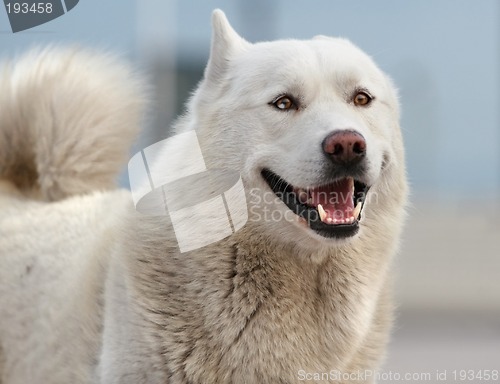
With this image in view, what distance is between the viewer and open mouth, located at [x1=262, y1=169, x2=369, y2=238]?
3406 mm

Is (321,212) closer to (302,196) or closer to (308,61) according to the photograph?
(302,196)

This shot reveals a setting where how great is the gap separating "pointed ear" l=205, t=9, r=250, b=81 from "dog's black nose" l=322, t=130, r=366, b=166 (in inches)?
29.0

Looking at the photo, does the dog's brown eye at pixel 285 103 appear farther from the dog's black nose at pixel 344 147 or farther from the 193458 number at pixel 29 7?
the 193458 number at pixel 29 7

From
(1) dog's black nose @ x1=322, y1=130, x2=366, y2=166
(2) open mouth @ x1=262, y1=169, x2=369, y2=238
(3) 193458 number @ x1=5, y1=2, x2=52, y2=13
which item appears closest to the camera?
(1) dog's black nose @ x1=322, y1=130, x2=366, y2=166

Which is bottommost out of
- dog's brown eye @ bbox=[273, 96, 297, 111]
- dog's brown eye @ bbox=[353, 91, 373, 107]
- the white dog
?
the white dog

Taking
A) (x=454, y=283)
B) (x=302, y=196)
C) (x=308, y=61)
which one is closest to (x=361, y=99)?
(x=308, y=61)

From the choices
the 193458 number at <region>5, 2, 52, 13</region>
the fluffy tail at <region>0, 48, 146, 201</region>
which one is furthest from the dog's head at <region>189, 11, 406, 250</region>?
the 193458 number at <region>5, 2, 52, 13</region>

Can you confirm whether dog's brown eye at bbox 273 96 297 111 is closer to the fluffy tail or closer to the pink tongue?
the pink tongue

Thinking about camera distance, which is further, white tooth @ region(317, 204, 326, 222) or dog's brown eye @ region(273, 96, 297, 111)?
dog's brown eye @ region(273, 96, 297, 111)

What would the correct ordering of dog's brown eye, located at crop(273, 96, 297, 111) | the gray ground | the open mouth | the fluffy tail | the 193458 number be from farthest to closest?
the gray ground, the 193458 number, the fluffy tail, dog's brown eye, located at crop(273, 96, 297, 111), the open mouth

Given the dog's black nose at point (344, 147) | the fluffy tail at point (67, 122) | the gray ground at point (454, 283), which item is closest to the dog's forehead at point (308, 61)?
the dog's black nose at point (344, 147)

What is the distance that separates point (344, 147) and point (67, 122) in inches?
87.8

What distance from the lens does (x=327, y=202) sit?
347 cm

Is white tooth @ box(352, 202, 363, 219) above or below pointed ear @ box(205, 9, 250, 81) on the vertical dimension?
below
